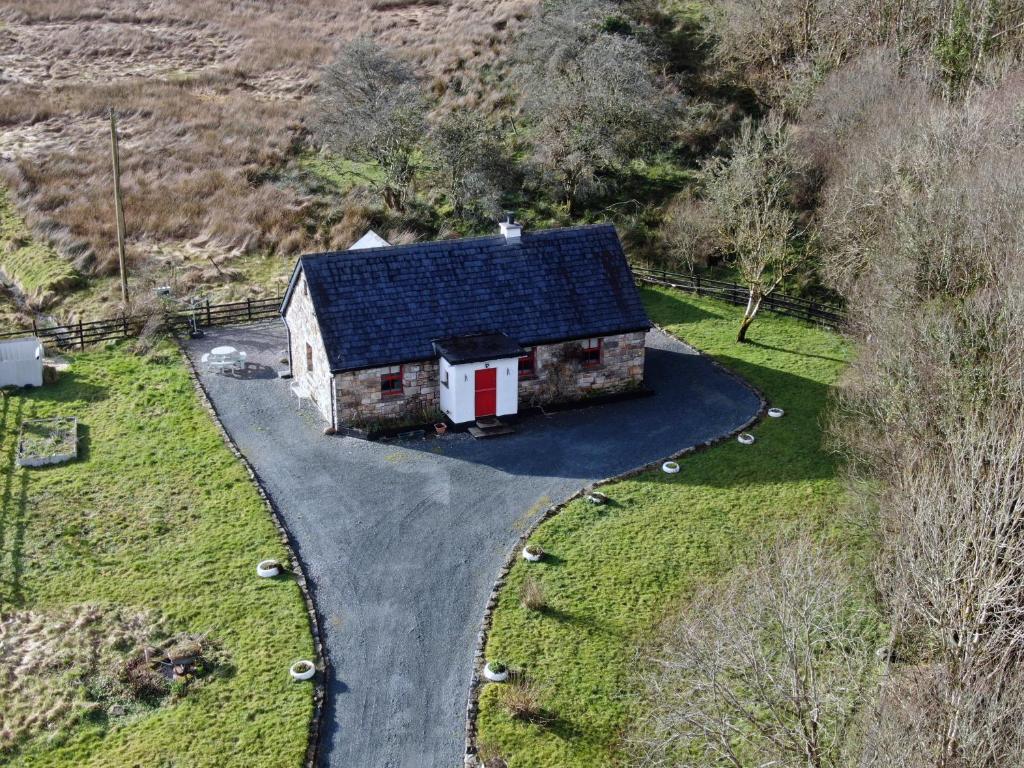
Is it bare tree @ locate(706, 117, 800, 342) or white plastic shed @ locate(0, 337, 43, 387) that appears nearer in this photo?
white plastic shed @ locate(0, 337, 43, 387)

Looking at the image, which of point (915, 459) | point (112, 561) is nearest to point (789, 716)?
point (915, 459)

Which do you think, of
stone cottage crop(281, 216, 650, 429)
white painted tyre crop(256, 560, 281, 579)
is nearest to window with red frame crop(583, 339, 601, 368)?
stone cottage crop(281, 216, 650, 429)

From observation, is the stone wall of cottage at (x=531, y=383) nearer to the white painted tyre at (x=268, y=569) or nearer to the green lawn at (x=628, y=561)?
the green lawn at (x=628, y=561)

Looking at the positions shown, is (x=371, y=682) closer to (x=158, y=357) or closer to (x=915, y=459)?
(x=915, y=459)

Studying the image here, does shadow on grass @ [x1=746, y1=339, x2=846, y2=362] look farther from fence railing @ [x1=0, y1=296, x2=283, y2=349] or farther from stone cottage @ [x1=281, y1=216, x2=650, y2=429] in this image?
fence railing @ [x1=0, y1=296, x2=283, y2=349]

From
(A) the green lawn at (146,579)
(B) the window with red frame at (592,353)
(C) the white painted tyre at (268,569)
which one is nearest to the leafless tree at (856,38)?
(B) the window with red frame at (592,353)

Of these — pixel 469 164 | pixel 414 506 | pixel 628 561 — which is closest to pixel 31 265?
pixel 469 164
